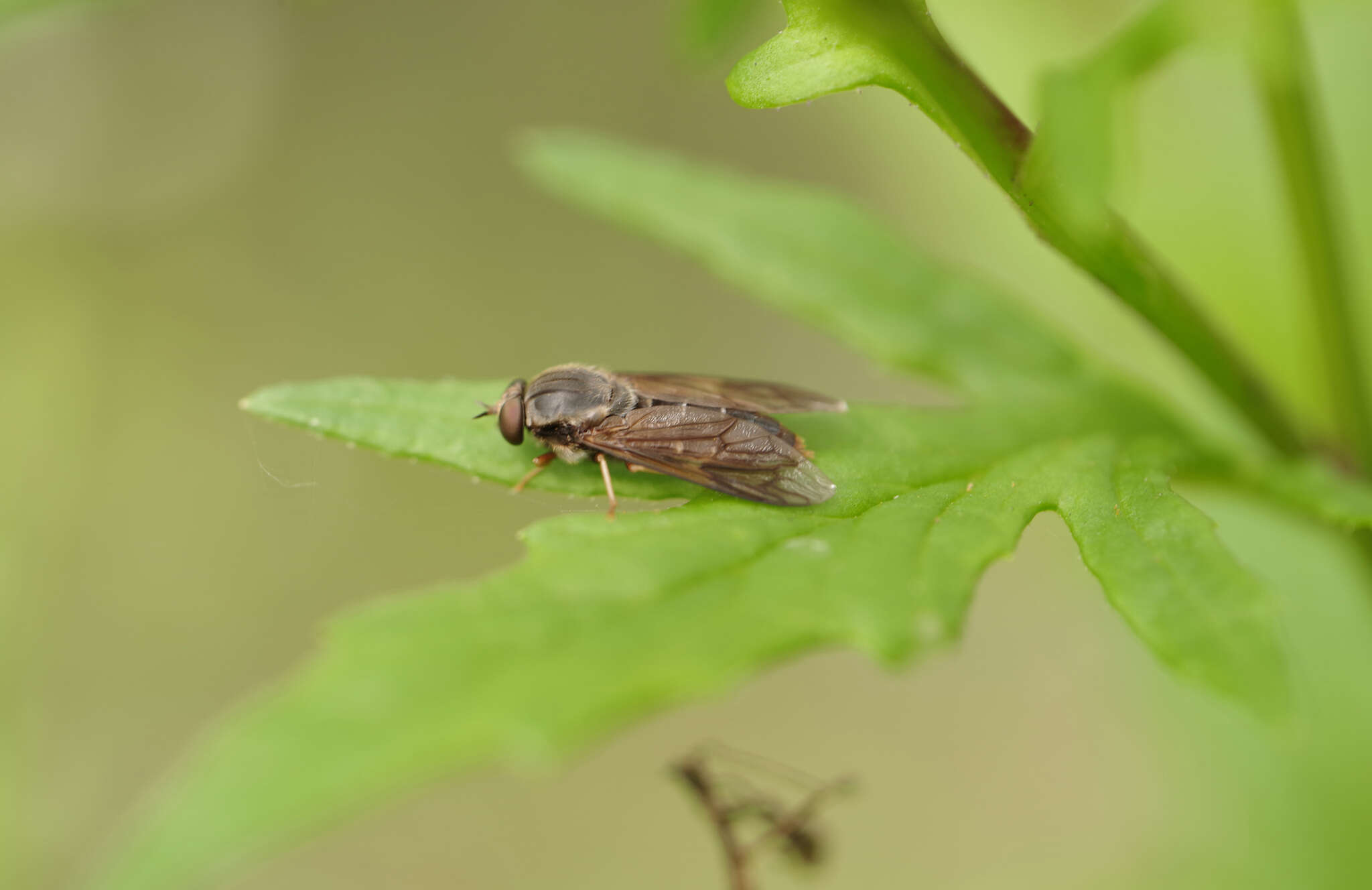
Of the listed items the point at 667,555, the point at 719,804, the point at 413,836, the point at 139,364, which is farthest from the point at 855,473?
the point at 139,364

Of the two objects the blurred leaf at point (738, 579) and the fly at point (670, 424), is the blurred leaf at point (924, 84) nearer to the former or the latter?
the blurred leaf at point (738, 579)

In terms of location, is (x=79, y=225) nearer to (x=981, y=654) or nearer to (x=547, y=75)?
(x=547, y=75)

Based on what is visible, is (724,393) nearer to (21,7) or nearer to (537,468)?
(537,468)

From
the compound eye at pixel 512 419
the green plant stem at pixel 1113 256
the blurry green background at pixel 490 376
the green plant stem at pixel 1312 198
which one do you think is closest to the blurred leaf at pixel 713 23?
the green plant stem at pixel 1113 256

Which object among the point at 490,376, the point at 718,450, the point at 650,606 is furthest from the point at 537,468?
the point at 490,376

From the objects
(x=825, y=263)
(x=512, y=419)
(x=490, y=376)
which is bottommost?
(x=512, y=419)

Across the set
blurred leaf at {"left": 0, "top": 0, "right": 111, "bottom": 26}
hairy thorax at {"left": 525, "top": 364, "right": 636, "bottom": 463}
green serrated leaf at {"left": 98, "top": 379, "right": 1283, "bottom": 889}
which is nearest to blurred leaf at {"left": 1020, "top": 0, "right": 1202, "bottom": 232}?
green serrated leaf at {"left": 98, "top": 379, "right": 1283, "bottom": 889}

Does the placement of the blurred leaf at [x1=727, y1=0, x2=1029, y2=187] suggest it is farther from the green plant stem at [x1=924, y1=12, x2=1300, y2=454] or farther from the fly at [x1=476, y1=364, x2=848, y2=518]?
the fly at [x1=476, y1=364, x2=848, y2=518]
